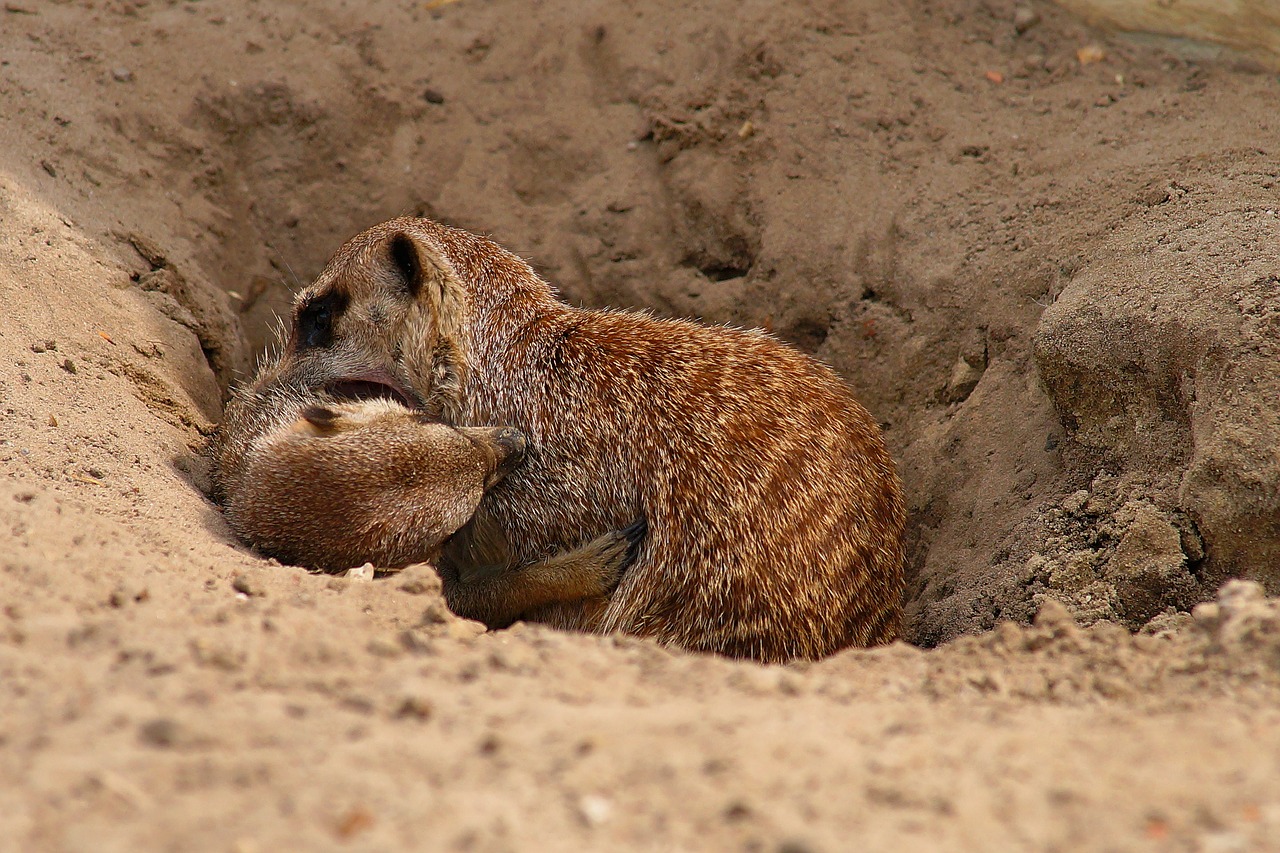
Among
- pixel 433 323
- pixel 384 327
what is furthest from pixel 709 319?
pixel 384 327

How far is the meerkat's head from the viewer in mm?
5379

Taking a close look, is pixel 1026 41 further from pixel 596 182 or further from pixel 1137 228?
pixel 596 182

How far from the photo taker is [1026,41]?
634 cm

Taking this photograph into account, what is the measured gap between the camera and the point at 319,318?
5.75 m

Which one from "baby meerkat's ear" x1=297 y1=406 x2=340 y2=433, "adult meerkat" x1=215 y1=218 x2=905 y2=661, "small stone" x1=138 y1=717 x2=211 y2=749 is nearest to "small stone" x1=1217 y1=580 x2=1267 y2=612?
"adult meerkat" x1=215 y1=218 x2=905 y2=661

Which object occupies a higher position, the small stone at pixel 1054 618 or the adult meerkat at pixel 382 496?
the small stone at pixel 1054 618

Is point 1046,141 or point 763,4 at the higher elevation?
point 763,4

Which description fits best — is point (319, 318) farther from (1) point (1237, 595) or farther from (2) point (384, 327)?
(1) point (1237, 595)

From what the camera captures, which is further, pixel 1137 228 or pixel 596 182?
pixel 596 182

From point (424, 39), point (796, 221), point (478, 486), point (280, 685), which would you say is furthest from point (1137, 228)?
point (424, 39)

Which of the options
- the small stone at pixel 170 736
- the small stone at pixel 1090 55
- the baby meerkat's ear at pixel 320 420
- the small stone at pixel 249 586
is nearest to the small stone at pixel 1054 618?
the small stone at pixel 170 736

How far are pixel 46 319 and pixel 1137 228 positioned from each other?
16.3 feet

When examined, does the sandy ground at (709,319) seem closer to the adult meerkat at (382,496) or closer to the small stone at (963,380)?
the small stone at (963,380)

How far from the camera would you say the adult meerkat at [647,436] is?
4383 mm
